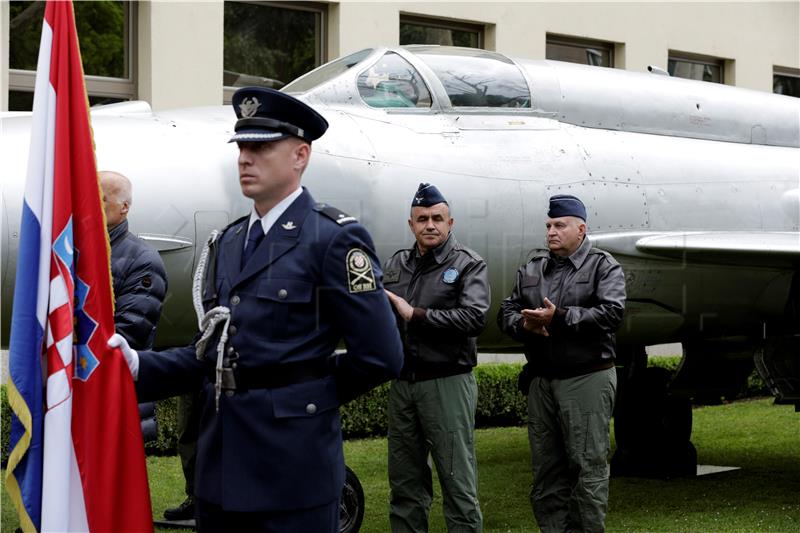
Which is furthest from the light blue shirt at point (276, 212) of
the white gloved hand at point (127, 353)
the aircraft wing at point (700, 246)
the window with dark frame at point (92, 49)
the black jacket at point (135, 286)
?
the window with dark frame at point (92, 49)

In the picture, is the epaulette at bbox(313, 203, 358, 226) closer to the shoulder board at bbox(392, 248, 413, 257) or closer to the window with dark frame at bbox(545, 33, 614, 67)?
the shoulder board at bbox(392, 248, 413, 257)

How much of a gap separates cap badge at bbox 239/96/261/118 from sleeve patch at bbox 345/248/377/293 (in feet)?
1.77

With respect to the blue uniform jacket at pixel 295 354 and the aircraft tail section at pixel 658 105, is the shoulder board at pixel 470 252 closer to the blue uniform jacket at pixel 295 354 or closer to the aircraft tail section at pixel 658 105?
the aircraft tail section at pixel 658 105

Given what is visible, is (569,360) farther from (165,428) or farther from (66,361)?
(165,428)

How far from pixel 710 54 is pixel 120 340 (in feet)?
42.0

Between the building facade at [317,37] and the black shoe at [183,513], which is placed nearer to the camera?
the black shoe at [183,513]

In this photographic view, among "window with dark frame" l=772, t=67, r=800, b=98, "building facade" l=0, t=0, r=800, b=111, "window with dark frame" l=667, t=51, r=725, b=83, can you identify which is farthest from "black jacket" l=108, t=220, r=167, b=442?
"window with dark frame" l=772, t=67, r=800, b=98

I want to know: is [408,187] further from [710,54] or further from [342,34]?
[710,54]

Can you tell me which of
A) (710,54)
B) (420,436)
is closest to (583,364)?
(420,436)

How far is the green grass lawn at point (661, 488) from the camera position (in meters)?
7.29

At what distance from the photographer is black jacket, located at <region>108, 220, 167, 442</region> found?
498cm

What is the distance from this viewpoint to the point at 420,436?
5973 mm

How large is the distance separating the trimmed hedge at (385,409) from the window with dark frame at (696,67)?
3666mm

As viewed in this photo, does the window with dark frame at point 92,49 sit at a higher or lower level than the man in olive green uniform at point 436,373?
higher
